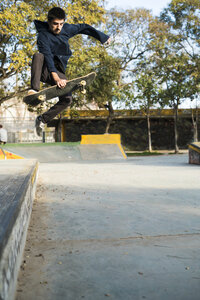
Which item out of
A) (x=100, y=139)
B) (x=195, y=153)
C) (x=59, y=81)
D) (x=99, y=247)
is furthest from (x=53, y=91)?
(x=100, y=139)

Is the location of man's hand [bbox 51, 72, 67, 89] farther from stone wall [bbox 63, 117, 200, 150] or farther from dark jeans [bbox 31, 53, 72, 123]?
stone wall [bbox 63, 117, 200, 150]

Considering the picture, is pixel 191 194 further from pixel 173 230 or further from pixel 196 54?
pixel 196 54

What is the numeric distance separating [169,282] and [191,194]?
Answer: 8.16 feet

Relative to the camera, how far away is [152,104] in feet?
71.1

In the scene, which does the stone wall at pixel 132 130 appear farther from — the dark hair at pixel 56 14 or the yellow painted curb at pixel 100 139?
the dark hair at pixel 56 14

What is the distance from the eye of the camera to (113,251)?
1849 millimetres

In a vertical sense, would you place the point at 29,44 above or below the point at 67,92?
above

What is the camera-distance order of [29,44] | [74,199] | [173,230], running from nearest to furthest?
[173,230], [74,199], [29,44]

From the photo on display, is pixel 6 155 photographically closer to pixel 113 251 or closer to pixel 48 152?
pixel 48 152

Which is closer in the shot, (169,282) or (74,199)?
(169,282)

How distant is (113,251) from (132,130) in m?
23.7

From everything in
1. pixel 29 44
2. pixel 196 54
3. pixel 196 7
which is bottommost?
pixel 29 44

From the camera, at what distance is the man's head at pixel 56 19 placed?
359 centimetres

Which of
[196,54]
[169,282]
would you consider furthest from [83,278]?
[196,54]
